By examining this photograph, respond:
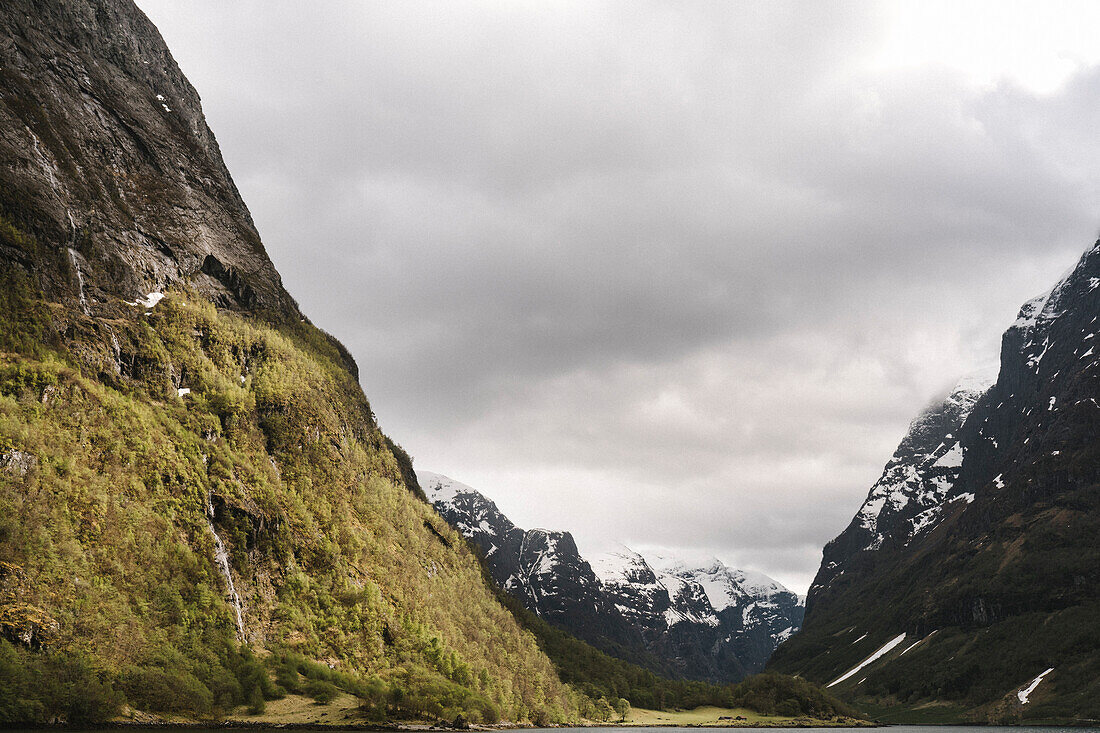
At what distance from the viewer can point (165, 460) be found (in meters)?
109

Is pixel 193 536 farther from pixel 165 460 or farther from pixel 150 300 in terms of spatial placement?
pixel 150 300

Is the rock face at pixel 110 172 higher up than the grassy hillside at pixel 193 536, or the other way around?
the rock face at pixel 110 172

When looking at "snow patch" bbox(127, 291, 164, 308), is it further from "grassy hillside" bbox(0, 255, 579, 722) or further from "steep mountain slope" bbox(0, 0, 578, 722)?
"grassy hillside" bbox(0, 255, 579, 722)

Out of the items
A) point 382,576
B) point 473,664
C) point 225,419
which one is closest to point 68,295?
point 225,419

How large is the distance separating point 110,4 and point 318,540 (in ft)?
453

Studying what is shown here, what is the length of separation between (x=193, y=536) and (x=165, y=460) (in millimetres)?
11464

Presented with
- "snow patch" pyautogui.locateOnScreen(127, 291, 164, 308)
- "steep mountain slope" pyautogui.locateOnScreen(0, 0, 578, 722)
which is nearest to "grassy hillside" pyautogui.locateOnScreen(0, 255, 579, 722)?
"steep mountain slope" pyautogui.locateOnScreen(0, 0, 578, 722)

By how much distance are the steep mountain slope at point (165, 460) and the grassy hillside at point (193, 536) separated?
1.05ft

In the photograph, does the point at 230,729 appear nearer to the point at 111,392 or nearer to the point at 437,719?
the point at 437,719

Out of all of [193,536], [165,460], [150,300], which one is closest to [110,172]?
[150,300]

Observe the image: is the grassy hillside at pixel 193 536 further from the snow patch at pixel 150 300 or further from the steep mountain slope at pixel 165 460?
the snow patch at pixel 150 300

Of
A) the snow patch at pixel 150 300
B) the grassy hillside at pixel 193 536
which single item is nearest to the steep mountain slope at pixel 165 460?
the grassy hillside at pixel 193 536

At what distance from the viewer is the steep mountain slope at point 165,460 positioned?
285 feet

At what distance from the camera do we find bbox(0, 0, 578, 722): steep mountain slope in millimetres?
86875
